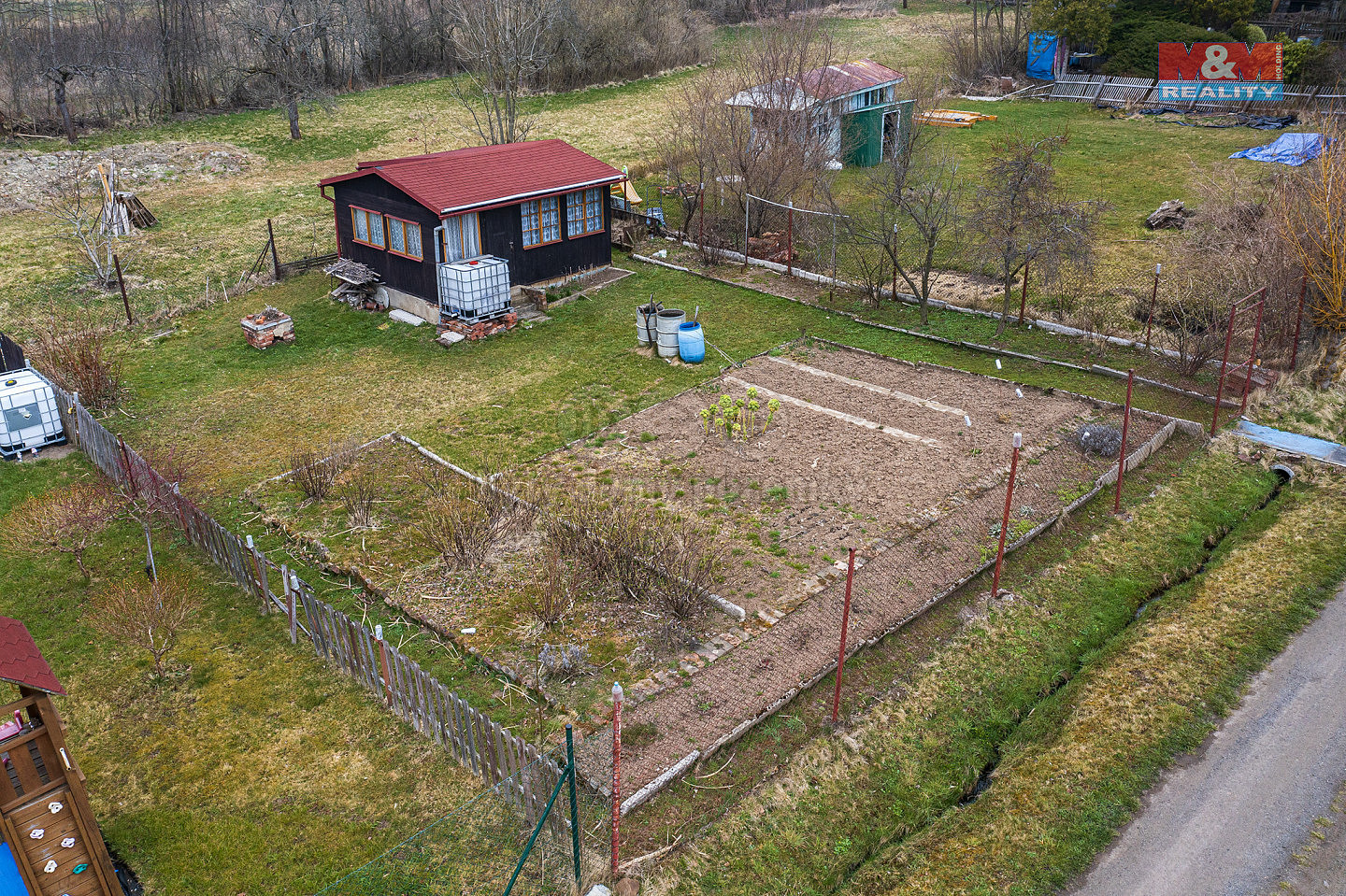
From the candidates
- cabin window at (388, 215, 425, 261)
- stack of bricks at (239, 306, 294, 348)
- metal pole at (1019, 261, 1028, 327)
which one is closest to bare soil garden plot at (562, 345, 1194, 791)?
metal pole at (1019, 261, 1028, 327)

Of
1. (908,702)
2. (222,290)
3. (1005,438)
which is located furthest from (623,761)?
(222,290)

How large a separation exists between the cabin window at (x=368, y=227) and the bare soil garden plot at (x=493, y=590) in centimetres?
835

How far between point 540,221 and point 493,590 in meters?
11.9

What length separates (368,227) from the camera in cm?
2184

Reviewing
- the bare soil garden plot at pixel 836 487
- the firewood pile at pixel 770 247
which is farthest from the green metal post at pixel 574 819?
the firewood pile at pixel 770 247

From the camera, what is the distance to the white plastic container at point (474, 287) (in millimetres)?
20000

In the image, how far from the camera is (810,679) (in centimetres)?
1069

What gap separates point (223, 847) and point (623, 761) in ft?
12.1

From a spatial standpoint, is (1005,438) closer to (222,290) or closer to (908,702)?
(908,702)

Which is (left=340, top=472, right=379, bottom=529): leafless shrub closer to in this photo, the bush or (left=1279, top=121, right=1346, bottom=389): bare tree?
(left=1279, top=121, right=1346, bottom=389): bare tree

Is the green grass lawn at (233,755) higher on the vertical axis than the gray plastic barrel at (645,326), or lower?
lower

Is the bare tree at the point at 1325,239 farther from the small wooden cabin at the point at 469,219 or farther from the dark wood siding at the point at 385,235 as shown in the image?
the dark wood siding at the point at 385,235

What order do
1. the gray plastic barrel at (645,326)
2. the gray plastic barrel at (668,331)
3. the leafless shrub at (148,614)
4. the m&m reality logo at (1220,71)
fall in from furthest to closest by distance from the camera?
the m&m reality logo at (1220,71) < the gray plastic barrel at (645,326) < the gray plastic barrel at (668,331) < the leafless shrub at (148,614)

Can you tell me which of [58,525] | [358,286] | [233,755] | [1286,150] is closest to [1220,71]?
[1286,150]
